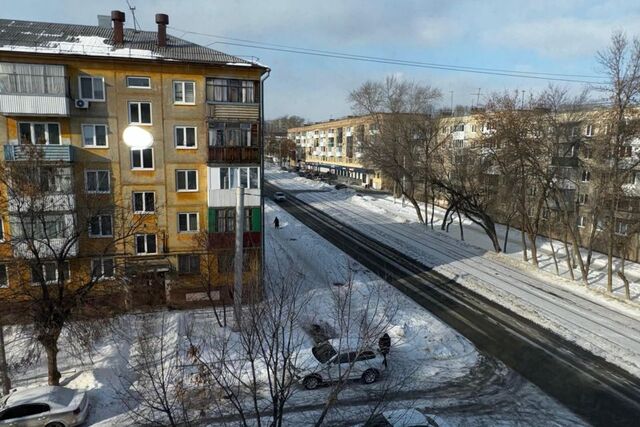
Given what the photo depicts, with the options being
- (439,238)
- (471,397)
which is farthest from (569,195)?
(471,397)

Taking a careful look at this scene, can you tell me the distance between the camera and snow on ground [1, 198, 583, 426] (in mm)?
Answer: 12914

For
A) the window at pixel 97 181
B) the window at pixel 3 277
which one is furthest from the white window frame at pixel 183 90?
the window at pixel 3 277

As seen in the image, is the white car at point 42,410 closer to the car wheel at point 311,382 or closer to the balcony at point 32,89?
the car wheel at point 311,382

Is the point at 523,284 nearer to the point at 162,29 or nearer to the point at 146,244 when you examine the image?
the point at 146,244

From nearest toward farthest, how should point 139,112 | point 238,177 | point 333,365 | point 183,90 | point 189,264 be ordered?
point 333,365, point 139,112, point 183,90, point 238,177, point 189,264

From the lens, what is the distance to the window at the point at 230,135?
66.6ft

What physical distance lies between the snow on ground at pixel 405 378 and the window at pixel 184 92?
921 centimetres

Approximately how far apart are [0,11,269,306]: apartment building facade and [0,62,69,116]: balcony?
0.04 m

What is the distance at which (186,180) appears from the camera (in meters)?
20.8

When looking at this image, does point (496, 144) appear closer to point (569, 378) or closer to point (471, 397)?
point (569, 378)

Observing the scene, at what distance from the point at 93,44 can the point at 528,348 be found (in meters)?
21.1

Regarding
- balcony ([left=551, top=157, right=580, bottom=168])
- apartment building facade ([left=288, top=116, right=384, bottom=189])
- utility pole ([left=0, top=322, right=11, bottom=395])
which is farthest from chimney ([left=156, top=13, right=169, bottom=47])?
apartment building facade ([left=288, top=116, right=384, bottom=189])

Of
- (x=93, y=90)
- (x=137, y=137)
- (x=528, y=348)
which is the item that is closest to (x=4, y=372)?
(x=137, y=137)

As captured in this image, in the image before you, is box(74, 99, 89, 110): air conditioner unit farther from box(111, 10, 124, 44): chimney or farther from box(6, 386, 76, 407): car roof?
box(6, 386, 76, 407): car roof
